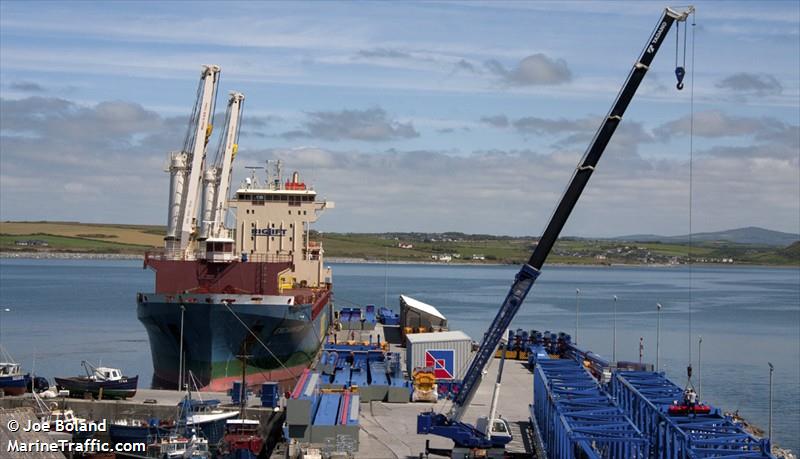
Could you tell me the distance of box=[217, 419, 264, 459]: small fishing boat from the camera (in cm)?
3238

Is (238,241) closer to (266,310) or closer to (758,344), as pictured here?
(266,310)

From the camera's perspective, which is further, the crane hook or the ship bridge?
the ship bridge

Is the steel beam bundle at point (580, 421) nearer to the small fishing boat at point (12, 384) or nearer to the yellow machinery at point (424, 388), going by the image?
the yellow machinery at point (424, 388)

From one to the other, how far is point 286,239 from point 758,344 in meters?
49.3

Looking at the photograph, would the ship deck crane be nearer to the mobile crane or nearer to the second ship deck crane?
the second ship deck crane

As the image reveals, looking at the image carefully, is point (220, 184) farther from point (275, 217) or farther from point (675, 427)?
point (675, 427)

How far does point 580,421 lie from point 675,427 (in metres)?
3.31

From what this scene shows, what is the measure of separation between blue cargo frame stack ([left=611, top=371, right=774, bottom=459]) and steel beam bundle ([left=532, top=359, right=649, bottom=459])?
776mm

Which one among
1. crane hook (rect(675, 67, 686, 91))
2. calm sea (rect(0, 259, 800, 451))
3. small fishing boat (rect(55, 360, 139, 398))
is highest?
crane hook (rect(675, 67, 686, 91))

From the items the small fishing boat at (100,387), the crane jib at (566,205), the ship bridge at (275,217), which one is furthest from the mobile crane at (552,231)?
the ship bridge at (275,217)

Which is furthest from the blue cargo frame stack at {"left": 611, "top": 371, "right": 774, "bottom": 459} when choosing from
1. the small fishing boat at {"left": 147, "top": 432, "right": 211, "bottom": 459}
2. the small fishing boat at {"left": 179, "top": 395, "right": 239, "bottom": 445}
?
the small fishing boat at {"left": 179, "top": 395, "right": 239, "bottom": 445}

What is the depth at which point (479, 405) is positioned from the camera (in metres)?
39.8

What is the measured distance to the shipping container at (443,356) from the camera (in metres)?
46.7

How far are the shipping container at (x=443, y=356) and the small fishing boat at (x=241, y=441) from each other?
506 inches
